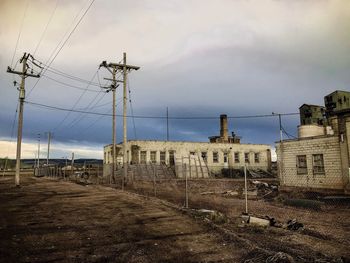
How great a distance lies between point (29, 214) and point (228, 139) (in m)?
40.3

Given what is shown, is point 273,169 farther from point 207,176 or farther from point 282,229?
point 282,229

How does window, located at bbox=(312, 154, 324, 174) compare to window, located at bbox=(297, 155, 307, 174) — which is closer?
window, located at bbox=(312, 154, 324, 174)

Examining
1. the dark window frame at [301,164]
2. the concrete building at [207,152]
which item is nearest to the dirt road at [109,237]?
the dark window frame at [301,164]

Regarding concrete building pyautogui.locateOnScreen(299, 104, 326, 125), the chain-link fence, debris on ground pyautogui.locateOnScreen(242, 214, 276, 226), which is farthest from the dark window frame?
debris on ground pyautogui.locateOnScreen(242, 214, 276, 226)

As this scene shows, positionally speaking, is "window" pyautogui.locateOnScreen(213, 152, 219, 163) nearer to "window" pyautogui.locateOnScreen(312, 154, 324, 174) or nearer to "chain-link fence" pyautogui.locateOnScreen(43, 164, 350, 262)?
"chain-link fence" pyautogui.locateOnScreen(43, 164, 350, 262)

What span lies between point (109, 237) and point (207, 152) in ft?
121

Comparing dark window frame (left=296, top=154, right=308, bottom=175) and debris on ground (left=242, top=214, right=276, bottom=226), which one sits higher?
dark window frame (left=296, top=154, right=308, bottom=175)

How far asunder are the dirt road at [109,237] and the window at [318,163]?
15.3 m

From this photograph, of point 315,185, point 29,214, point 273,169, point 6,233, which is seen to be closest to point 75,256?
point 6,233

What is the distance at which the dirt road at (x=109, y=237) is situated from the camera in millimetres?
6199

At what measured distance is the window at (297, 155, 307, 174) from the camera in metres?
23.7

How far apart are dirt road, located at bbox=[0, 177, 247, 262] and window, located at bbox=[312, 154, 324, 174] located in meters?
15.3

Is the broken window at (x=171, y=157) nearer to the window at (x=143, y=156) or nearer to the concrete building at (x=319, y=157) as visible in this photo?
the window at (x=143, y=156)

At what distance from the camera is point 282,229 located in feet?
30.0
